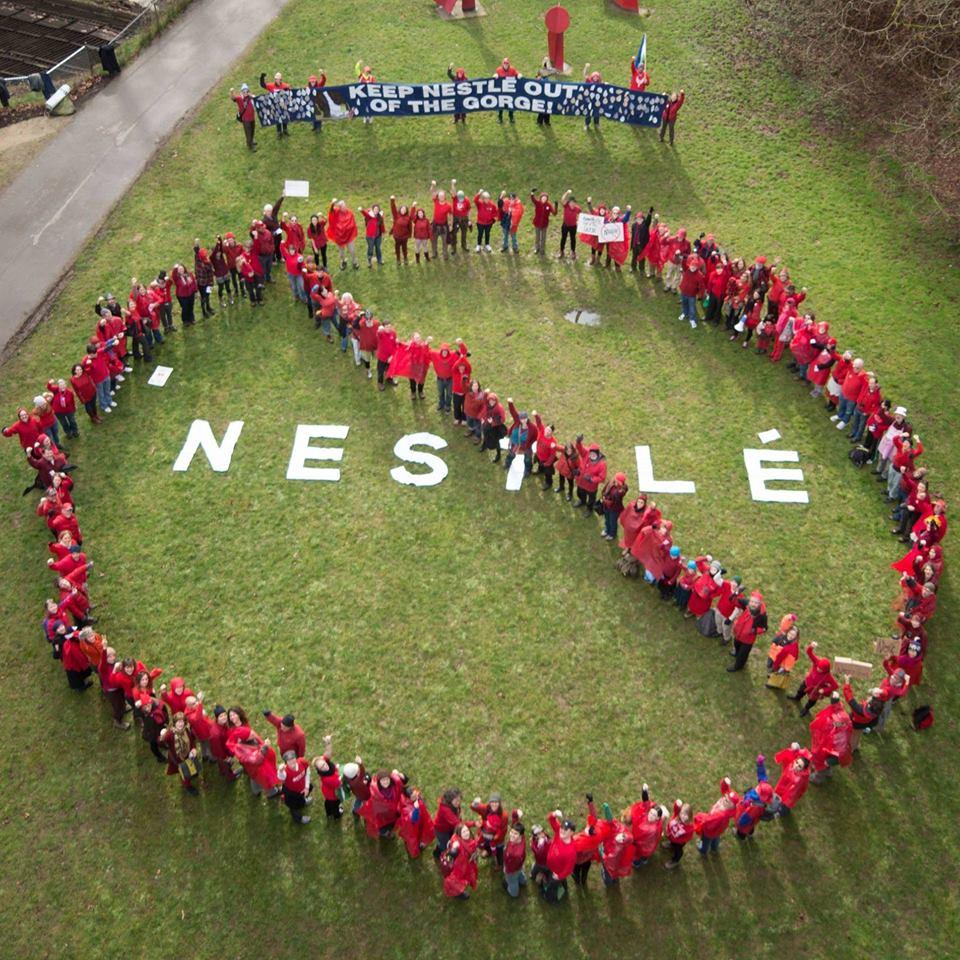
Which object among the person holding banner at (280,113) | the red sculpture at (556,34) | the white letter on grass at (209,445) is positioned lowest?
the white letter on grass at (209,445)

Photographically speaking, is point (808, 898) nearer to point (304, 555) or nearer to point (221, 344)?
point (304, 555)

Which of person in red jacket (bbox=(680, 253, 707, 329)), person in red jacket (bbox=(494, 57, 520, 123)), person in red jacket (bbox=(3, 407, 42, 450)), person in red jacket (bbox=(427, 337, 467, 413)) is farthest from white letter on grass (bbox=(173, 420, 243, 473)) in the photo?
person in red jacket (bbox=(494, 57, 520, 123))

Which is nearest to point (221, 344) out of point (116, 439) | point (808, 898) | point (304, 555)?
point (116, 439)

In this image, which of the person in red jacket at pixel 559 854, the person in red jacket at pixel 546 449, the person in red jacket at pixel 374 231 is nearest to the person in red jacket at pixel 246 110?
the person in red jacket at pixel 374 231

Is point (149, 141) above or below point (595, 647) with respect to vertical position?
above

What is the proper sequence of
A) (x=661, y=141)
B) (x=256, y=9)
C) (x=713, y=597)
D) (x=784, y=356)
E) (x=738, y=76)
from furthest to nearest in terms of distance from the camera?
(x=256, y=9), (x=738, y=76), (x=661, y=141), (x=784, y=356), (x=713, y=597)

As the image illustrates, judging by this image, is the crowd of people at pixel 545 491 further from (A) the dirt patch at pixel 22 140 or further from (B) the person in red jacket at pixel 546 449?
(A) the dirt patch at pixel 22 140

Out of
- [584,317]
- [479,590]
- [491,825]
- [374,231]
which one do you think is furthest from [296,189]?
[491,825]
